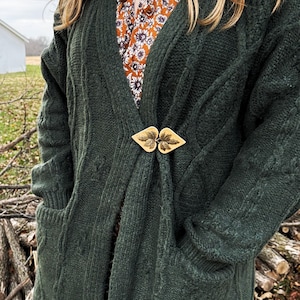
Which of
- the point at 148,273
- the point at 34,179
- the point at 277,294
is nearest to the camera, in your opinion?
the point at 148,273

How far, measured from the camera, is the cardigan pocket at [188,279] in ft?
3.86

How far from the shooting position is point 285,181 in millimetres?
1149

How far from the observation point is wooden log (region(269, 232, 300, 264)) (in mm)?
2740

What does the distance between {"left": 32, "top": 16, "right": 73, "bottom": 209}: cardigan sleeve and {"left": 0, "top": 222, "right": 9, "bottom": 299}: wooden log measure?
1321mm

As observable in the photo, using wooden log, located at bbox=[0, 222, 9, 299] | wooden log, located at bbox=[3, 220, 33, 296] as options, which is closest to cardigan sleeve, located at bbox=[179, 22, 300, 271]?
wooden log, located at bbox=[3, 220, 33, 296]

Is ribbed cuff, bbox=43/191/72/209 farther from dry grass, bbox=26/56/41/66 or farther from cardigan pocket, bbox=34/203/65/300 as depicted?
dry grass, bbox=26/56/41/66

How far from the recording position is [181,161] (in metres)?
1.24

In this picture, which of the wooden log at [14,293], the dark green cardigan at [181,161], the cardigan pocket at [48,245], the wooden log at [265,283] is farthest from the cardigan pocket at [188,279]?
the wooden log at [14,293]

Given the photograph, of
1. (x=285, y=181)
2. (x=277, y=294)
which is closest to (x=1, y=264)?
(x=277, y=294)

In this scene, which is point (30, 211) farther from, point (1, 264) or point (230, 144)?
point (230, 144)

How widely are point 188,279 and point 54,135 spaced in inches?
26.6

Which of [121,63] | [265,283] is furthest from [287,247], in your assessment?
[121,63]

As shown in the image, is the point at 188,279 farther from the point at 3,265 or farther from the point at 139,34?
the point at 3,265

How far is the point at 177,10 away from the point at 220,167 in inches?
17.2
